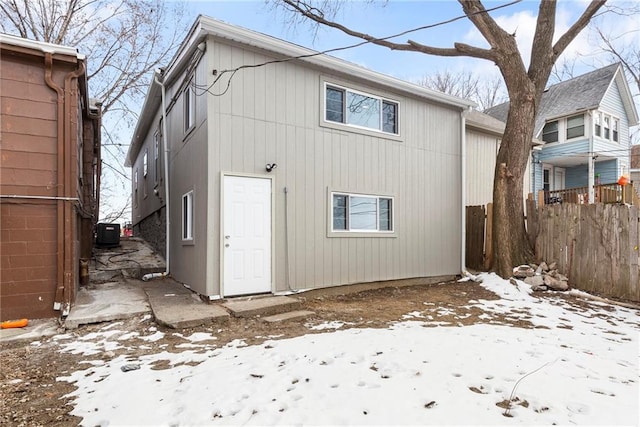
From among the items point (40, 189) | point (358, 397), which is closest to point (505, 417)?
point (358, 397)

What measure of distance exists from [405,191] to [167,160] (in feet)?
18.0

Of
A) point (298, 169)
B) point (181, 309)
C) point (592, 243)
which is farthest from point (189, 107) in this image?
point (592, 243)

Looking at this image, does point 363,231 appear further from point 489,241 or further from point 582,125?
point 582,125

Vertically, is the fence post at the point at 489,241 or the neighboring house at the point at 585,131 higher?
the neighboring house at the point at 585,131

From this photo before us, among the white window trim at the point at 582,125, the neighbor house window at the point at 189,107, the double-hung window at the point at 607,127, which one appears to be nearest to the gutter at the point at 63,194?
the neighbor house window at the point at 189,107

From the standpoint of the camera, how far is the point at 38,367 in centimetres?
345

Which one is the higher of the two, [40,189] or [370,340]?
[40,189]

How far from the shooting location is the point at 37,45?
478cm

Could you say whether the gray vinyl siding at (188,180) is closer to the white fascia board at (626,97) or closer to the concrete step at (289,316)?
the concrete step at (289,316)

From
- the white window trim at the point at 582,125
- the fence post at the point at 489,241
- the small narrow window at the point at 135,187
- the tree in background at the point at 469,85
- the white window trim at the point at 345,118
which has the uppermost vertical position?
the tree in background at the point at 469,85

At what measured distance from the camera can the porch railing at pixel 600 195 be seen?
33.7 feet

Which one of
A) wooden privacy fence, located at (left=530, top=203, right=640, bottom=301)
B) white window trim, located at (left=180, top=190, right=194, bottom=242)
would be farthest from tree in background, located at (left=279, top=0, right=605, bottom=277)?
white window trim, located at (left=180, top=190, right=194, bottom=242)

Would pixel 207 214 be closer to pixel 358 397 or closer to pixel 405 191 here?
pixel 358 397

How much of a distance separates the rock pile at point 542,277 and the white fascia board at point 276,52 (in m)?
4.40
